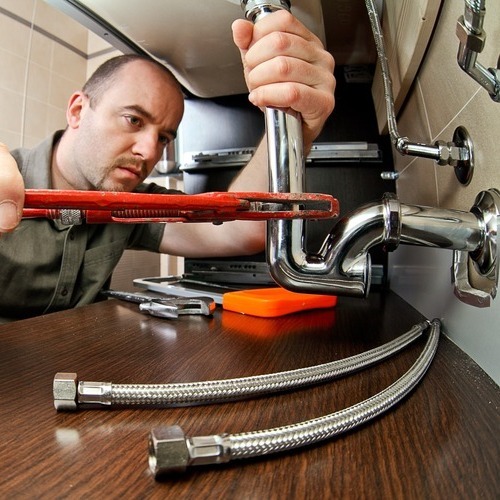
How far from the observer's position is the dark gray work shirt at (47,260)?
2.26 ft

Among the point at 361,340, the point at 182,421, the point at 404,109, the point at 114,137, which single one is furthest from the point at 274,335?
the point at 114,137

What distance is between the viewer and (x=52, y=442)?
0.60 feet

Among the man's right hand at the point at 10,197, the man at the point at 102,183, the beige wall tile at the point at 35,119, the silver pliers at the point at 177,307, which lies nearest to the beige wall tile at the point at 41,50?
the beige wall tile at the point at 35,119

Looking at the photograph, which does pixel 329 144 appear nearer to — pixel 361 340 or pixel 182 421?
pixel 361 340

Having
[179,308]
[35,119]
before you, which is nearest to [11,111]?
[35,119]

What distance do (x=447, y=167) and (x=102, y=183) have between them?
2.17 feet

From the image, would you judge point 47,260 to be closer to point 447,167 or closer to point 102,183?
point 102,183

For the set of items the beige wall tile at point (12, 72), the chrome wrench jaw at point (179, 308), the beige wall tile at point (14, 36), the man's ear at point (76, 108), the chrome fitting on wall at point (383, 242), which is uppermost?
the beige wall tile at point (14, 36)

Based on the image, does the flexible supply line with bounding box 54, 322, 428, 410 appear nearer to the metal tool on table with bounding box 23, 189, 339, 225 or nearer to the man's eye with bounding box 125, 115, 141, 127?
the metal tool on table with bounding box 23, 189, 339, 225

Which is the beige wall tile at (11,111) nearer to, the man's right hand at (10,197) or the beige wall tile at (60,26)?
the beige wall tile at (60,26)

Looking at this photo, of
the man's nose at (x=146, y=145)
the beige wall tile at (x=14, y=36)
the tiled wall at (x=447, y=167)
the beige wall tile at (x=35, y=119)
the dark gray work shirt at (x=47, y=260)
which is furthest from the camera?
the beige wall tile at (x=35, y=119)

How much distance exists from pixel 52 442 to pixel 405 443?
0.17m

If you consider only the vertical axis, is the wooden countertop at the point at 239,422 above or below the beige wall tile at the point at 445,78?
below

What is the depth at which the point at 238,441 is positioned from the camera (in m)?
0.16
